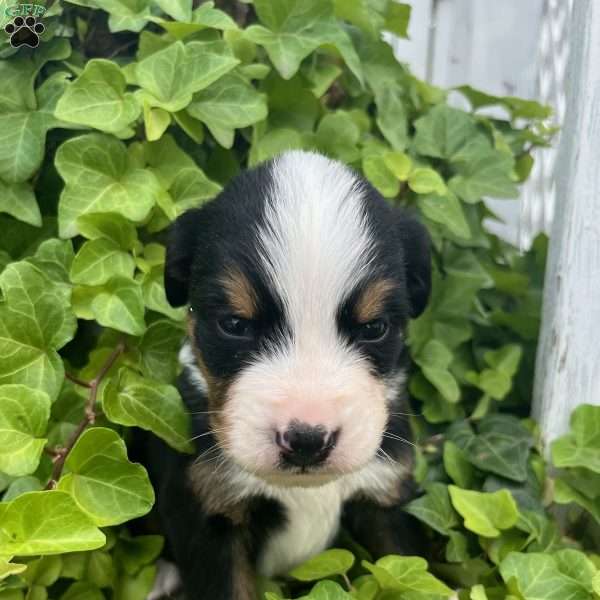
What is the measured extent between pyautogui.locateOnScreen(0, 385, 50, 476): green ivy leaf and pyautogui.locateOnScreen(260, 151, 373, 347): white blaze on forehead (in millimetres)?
459

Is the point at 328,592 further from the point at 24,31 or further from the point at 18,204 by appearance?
the point at 24,31

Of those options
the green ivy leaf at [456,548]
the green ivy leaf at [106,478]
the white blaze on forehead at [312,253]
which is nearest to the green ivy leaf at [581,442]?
the green ivy leaf at [456,548]

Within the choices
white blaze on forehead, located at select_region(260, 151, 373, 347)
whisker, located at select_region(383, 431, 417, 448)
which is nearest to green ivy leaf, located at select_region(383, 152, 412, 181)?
white blaze on forehead, located at select_region(260, 151, 373, 347)

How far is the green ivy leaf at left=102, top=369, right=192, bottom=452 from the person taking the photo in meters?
1.47

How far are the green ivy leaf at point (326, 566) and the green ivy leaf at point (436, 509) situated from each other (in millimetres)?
251

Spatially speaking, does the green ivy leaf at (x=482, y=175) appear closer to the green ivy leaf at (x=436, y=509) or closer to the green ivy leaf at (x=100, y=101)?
the green ivy leaf at (x=436, y=509)

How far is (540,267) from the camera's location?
2348 mm

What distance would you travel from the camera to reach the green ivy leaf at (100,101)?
5.34 ft

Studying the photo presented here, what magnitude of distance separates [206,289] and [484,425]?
36.1 inches

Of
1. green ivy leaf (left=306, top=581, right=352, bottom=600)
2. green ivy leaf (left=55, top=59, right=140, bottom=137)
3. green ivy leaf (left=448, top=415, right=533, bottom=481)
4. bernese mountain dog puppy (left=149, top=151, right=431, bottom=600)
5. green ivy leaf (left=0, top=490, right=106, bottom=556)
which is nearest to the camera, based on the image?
green ivy leaf (left=0, top=490, right=106, bottom=556)

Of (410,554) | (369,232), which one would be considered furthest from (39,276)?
(410,554)

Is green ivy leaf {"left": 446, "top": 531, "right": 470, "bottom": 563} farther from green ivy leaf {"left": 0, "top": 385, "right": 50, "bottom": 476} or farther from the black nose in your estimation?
green ivy leaf {"left": 0, "top": 385, "right": 50, "bottom": 476}

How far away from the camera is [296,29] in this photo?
1.87 m

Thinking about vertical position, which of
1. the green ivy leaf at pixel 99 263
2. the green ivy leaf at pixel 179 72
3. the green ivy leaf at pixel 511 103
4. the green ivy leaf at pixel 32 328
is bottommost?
the green ivy leaf at pixel 32 328
